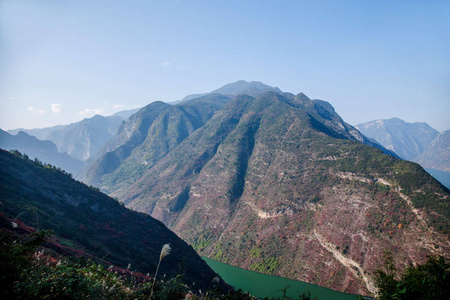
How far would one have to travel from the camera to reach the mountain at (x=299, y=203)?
63.9 m

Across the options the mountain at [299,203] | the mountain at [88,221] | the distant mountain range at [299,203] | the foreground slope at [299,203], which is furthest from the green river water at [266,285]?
the mountain at [88,221]

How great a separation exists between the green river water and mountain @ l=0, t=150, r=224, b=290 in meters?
22.7

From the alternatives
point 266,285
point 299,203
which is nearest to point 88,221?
point 266,285

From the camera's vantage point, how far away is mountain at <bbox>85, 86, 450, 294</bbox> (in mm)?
63906

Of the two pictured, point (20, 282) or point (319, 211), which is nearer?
point (20, 282)

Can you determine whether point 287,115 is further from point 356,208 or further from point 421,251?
point 421,251

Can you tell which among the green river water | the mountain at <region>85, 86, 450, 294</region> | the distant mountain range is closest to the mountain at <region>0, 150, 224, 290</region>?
the distant mountain range

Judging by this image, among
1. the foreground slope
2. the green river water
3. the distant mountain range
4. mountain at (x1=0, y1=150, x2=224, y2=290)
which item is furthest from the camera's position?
the foreground slope

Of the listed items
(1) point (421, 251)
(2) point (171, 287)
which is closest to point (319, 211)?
(1) point (421, 251)

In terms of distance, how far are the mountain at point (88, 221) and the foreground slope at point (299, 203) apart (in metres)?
43.1

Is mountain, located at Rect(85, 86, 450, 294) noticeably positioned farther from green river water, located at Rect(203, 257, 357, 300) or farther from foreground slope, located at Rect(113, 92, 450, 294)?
green river water, located at Rect(203, 257, 357, 300)

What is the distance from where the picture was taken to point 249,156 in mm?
147375

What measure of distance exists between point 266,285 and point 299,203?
36.4 metres

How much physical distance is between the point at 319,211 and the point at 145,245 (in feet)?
216
